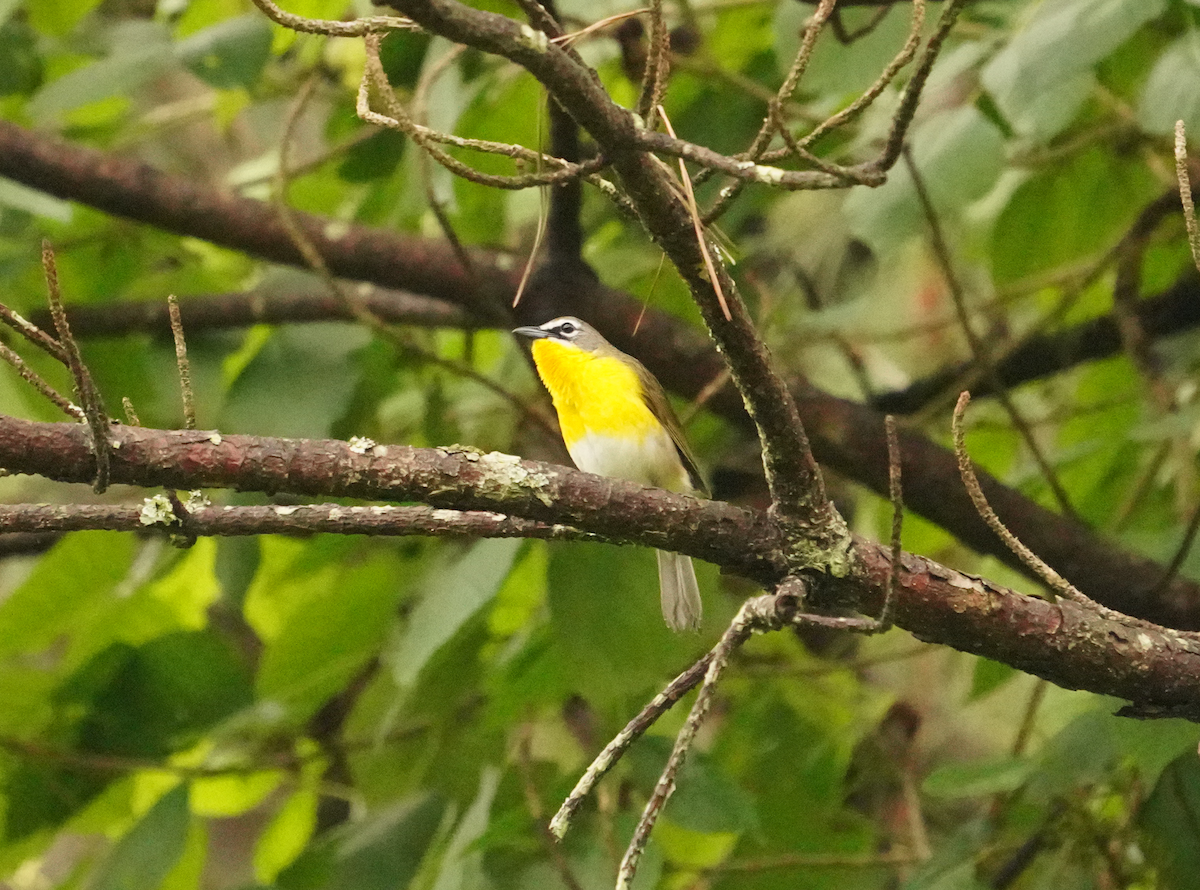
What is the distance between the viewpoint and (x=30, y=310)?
3439mm

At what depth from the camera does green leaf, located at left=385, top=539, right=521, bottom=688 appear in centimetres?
237

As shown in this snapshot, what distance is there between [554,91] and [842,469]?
1994mm

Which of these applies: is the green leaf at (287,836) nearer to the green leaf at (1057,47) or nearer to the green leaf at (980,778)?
the green leaf at (980,778)

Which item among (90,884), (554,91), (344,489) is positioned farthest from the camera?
(90,884)

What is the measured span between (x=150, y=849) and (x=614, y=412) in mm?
1488

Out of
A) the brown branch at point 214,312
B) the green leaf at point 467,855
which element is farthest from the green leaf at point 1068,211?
the green leaf at point 467,855

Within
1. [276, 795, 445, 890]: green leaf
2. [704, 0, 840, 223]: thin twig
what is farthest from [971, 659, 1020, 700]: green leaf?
[704, 0, 840, 223]: thin twig

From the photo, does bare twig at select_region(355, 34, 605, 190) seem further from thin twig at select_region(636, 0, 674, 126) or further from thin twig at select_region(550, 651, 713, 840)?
thin twig at select_region(550, 651, 713, 840)

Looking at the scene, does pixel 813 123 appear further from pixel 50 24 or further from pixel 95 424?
pixel 95 424

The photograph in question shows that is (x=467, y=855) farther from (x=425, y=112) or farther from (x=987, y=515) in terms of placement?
(x=425, y=112)

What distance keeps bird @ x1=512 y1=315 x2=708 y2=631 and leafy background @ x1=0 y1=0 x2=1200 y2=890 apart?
0.14 meters

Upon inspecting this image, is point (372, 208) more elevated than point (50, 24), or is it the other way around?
point (50, 24)

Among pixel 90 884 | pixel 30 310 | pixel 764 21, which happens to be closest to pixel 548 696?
pixel 90 884

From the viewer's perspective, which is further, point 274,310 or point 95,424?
point 274,310
